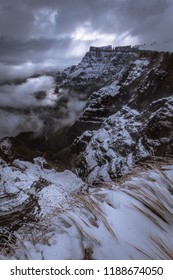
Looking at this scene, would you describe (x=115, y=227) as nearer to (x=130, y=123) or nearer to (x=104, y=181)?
(x=104, y=181)

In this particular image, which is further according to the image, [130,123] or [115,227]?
[130,123]

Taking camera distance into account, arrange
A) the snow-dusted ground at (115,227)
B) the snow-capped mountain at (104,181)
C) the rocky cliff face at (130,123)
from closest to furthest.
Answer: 1. the snow-dusted ground at (115,227)
2. the snow-capped mountain at (104,181)
3. the rocky cliff face at (130,123)

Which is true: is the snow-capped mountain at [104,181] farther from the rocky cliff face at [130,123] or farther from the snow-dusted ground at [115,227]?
the rocky cliff face at [130,123]

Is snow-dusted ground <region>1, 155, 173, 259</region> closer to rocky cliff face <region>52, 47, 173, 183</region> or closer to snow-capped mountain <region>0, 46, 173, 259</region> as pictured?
snow-capped mountain <region>0, 46, 173, 259</region>

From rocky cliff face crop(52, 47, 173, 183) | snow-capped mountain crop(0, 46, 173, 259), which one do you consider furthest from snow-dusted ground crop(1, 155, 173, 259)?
rocky cliff face crop(52, 47, 173, 183)

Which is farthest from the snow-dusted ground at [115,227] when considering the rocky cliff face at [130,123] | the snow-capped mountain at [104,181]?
the rocky cliff face at [130,123]

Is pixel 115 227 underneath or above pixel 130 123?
above

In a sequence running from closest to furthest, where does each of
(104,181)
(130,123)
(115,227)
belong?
(115,227) < (104,181) < (130,123)

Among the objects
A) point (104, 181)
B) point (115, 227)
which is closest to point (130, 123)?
point (104, 181)

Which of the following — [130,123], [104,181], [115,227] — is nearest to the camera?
[115,227]
